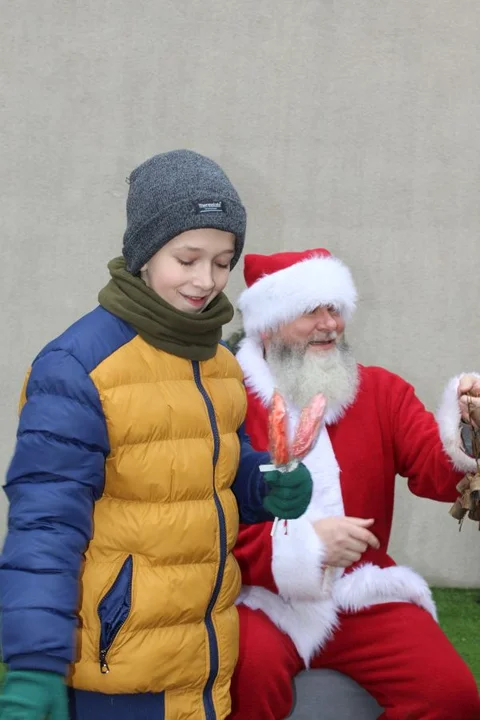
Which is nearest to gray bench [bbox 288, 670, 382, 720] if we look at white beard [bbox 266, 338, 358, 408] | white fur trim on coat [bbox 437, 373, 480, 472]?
white fur trim on coat [bbox 437, 373, 480, 472]

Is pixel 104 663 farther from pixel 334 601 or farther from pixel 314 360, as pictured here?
pixel 314 360

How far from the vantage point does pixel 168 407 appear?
6.46 ft

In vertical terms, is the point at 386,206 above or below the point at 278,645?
above

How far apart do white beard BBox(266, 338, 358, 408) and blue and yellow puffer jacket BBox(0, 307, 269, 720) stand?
2.92 feet

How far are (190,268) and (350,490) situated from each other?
1.16 metres

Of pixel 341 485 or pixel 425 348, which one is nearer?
pixel 341 485

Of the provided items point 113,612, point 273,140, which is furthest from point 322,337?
point 273,140

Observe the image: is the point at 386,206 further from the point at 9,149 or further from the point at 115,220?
the point at 9,149

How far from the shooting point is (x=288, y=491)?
2.11 metres

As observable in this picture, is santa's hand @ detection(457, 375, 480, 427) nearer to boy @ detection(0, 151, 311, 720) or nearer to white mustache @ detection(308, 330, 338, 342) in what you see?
white mustache @ detection(308, 330, 338, 342)

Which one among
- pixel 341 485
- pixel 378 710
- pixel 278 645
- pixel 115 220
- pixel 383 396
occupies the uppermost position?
pixel 115 220

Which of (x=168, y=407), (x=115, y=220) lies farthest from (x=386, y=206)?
(x=168, y=407)

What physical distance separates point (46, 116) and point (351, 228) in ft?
5.35

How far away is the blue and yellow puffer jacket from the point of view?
5.77 feet
